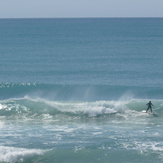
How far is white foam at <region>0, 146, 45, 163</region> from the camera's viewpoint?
26328 mm

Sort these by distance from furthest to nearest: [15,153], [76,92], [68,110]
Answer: [76,92]
[68,110]
[15,153]

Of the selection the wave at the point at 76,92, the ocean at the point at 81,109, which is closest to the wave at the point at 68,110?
the ocean at the point at 81,109

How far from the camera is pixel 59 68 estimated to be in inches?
2511

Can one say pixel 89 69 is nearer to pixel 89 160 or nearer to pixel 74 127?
pixel 74 127

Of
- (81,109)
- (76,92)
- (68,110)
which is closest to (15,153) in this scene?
(68,110)

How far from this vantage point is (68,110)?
1539 inches

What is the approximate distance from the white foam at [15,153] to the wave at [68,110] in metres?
9.80

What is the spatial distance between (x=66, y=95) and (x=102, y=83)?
650cm

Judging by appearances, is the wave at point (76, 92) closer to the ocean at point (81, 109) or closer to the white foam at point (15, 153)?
the ocean at point (81, 109)

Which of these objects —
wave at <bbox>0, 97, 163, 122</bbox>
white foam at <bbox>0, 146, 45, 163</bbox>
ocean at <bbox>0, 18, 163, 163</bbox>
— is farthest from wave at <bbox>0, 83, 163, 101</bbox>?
white foam at <bbox>0, 146, 45, 163</bbox>

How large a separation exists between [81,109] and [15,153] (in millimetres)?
13462

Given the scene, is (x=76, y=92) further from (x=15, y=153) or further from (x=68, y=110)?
(x=15, y=153)

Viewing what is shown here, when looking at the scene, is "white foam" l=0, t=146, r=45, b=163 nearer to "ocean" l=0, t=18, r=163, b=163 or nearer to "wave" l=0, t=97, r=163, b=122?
"ocean" l=0, t=18, r=163, b=163

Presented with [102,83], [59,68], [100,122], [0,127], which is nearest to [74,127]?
[100,122]
